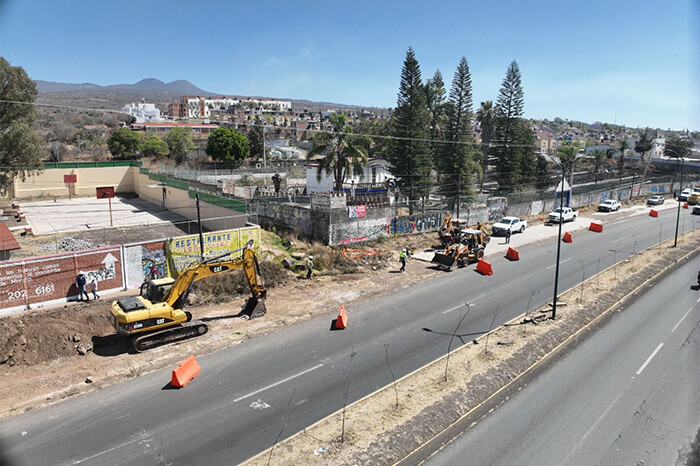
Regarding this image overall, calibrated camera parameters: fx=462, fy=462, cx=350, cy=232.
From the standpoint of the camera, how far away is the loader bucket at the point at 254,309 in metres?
19.9

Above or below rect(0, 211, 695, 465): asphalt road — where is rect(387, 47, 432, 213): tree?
above

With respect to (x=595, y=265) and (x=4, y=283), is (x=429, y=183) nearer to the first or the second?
Answer: (x=595, y=265)

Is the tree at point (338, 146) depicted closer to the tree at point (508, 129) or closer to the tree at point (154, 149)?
the tree at point (508, 129)

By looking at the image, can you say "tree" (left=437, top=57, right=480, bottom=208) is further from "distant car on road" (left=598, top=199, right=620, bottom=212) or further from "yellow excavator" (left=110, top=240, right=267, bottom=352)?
"yellow excavator" (left=110, top=240, right=267, bottom=352)

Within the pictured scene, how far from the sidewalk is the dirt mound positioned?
19376 millimetres

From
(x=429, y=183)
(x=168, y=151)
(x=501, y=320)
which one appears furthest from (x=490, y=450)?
(x=168, y=151)

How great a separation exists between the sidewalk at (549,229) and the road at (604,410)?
1533cm

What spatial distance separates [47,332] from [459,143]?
138ft

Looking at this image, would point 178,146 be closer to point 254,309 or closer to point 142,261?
point 142,261

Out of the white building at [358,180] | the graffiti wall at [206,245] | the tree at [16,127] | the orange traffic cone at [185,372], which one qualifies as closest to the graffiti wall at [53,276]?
the graffiti wall at [206,245]

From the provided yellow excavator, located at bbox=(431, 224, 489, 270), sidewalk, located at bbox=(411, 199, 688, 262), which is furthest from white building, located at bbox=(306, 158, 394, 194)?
yellow excavator, located at bbox=(431, 224, 489, 270)

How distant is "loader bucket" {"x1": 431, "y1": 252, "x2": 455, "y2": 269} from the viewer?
28.0 meters

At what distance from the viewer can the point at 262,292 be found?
795 inches

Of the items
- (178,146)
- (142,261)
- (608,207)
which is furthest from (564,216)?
(178,146)
